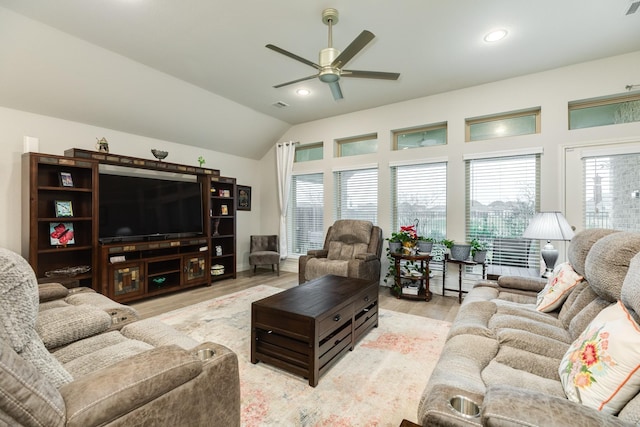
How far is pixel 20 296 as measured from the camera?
0.88m

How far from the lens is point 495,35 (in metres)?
2.83

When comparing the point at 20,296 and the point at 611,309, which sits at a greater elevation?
the point at 20,296

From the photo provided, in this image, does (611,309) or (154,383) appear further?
(611,309)

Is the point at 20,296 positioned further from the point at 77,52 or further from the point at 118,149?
the point at 118,149

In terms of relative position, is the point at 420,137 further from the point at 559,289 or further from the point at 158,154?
the point at 158,154

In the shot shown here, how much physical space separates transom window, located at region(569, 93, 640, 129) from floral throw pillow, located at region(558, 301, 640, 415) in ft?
11.0

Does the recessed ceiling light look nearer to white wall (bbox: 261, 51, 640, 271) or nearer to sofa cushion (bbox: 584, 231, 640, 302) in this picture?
white wall (bbox: 261, 51, 640, 271)

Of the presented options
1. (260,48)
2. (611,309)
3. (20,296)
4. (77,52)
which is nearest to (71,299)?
(20,296)

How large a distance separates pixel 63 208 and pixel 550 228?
5.31m

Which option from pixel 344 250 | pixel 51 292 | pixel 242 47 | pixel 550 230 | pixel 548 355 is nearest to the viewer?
pixel 548 355

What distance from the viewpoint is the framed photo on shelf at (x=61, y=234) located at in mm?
3355

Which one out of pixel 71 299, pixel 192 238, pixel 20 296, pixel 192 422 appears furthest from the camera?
pixel 192 238

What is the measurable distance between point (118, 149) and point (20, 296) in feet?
12.8

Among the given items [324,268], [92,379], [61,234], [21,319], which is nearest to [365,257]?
[324,268]
